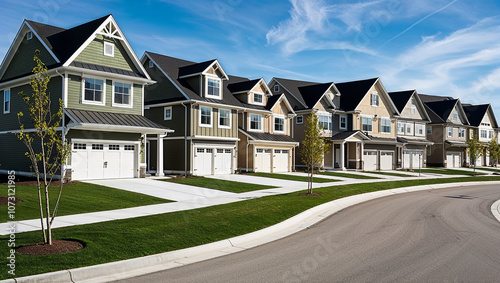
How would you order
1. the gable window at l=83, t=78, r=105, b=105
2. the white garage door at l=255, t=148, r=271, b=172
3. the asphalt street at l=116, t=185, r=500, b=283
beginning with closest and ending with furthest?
the asphalt street at l=116, t=185, r=500, b=283 → the gable window at l=83, t=78, r=105, b=105 → the white garage door at l=255, t=148, r=271, b=172

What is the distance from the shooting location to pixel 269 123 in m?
39.3

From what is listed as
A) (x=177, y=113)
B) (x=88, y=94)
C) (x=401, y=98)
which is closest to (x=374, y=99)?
(x=401, y=98)

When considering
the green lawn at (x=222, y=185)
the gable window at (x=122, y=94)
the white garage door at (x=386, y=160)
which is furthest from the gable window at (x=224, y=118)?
the white garage door at (x=386, y=160)

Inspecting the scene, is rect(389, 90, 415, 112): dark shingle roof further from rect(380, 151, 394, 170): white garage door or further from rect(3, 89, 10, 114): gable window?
rect(3, 89, 10, 114): gable window

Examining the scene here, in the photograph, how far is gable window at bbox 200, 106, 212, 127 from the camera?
32.1 meters

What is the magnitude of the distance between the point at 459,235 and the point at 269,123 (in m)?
27.6

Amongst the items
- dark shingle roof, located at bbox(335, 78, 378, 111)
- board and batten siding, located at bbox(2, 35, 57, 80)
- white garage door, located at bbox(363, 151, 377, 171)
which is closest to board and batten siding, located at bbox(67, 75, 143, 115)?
board and batten siding, located at bbox(2, 35, 57, 80)

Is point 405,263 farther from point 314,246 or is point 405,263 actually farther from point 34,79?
point 34,79

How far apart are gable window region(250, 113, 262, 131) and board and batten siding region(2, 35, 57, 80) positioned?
1781cm

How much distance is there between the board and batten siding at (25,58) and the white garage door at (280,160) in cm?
2071

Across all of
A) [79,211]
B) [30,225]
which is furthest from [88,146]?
[30,225]

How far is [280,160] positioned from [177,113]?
11.4 m

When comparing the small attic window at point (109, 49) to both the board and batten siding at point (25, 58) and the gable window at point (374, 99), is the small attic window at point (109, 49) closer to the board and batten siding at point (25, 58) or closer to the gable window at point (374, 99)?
the board and batten siding at point (25, 58)

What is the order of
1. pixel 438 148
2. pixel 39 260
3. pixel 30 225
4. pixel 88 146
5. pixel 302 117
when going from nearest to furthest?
pixel 39 260 < pixel 30 225 < pixel 88 146 < pixel 302 117 < pixel 438 148
